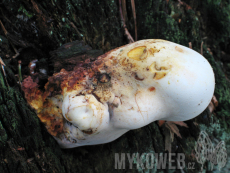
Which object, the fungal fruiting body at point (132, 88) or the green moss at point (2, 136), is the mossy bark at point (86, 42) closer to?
the green moss at point (2, 136)

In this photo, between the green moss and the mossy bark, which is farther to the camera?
the mossy bark

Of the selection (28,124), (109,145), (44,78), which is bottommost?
(109,145)

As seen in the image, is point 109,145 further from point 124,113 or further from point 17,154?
point 17,154

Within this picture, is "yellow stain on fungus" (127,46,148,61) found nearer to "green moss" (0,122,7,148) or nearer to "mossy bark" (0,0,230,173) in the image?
"mossy bark" (0,0,230,173)

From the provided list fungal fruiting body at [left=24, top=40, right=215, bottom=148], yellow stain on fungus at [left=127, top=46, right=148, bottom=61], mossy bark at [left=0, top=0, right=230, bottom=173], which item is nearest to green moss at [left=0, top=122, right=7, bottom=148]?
mossy bark at [left=0, top=0, right=230, bottom=173]

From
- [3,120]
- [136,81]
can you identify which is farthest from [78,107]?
[3,120]

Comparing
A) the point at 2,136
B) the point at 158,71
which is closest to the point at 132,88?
the point at 158,71

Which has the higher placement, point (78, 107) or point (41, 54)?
point (41, 54)
